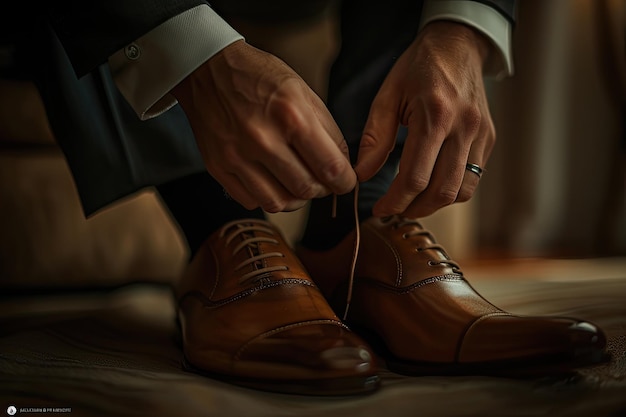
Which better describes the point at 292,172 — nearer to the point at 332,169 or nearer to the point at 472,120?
the point at 332,169

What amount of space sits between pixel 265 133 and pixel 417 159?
0.10 m

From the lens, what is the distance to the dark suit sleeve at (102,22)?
0.35 metres

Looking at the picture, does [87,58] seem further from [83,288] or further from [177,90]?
[83,288]

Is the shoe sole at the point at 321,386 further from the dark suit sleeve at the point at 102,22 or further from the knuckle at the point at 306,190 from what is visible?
the dark suit sleeve at the point at 102,22

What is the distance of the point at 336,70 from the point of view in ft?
1.79

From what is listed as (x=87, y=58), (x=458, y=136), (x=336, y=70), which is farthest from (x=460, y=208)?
(x=87, y=58)

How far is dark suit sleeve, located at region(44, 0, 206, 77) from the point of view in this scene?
13.9 inches

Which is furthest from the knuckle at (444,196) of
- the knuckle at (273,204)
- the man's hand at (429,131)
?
the knuckle at (273,204)

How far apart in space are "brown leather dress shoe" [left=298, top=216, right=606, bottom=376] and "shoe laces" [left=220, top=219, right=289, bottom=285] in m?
0.07

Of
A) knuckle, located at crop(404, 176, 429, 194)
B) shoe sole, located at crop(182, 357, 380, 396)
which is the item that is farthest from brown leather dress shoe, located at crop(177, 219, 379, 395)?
knuckle, located at crop(404, 176, 429, 194)

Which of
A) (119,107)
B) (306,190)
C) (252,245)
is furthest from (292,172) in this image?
(119,107)

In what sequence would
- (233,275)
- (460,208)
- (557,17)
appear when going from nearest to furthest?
(233,275), (460,208), (557,17)

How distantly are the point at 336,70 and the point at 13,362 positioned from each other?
372 millimetres

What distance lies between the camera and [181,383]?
34 centimetres
